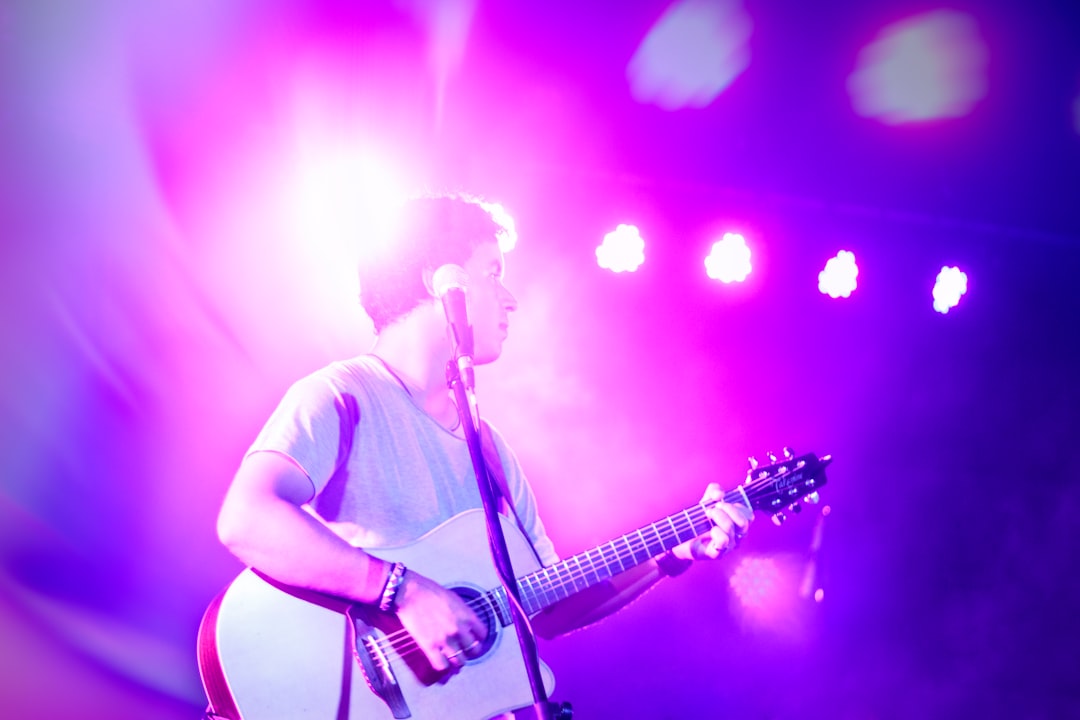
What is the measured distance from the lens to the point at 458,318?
74.4 inches

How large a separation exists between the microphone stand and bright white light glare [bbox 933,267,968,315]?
4.18 m

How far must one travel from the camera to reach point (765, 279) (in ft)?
14.1

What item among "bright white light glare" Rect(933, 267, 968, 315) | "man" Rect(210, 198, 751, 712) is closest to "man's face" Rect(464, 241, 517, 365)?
"man" Rect(210, 198, 751, 712)

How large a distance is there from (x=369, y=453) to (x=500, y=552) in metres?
0.88

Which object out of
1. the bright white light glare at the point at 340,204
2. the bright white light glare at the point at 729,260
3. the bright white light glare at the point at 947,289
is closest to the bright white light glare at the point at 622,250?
the bright white light glare at the point at 729,260

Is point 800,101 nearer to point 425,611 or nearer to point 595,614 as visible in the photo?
point 595,614

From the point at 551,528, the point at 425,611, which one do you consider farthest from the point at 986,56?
the point at 425,611

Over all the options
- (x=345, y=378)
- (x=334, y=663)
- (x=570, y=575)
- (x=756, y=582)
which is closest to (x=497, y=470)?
(x=570, y=575)

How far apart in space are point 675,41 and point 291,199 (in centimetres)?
238

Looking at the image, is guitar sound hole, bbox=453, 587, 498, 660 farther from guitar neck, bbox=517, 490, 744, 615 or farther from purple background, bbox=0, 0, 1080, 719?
purple background, bbox=0, 0, 1080, 719

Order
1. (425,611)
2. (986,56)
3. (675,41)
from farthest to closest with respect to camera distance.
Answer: (986,56) < (675,41) < (425,611)

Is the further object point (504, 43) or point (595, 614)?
point (504, 43)

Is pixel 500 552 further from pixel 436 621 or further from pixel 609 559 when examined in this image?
pixel 609 559

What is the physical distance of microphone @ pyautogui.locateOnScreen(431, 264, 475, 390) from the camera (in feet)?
5.99
